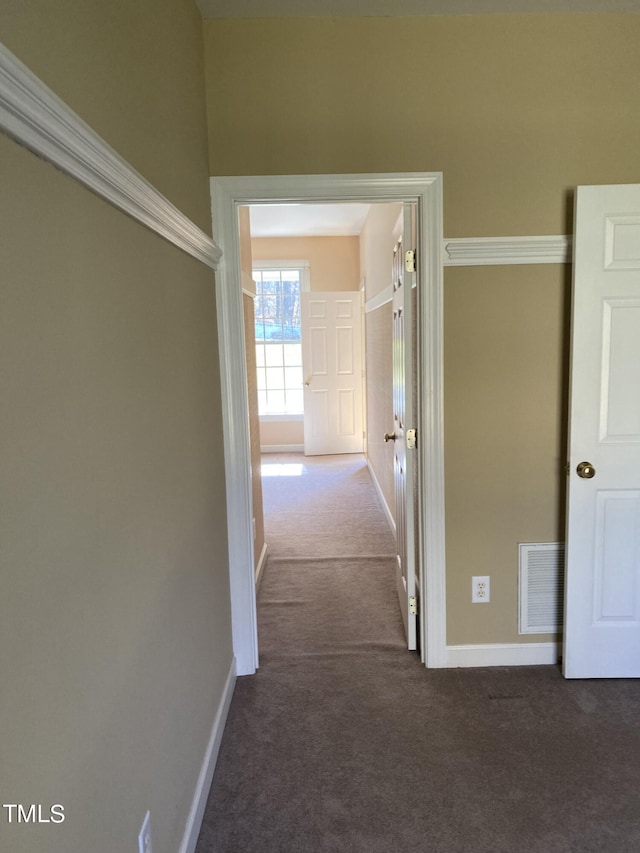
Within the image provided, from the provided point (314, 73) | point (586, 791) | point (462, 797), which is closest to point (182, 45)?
point (314, 73)

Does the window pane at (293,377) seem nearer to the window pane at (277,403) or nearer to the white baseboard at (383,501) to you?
the window pane at (277,403)

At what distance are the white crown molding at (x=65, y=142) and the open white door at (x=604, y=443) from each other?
5.35 feet

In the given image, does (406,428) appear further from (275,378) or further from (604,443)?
(275,378)

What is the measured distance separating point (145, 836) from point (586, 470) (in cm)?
189

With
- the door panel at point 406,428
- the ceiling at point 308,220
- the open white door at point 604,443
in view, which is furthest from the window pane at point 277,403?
the open white door at point 604,443

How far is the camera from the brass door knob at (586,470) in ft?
7.14

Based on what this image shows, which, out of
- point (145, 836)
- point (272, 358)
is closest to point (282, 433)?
point (272, 358)

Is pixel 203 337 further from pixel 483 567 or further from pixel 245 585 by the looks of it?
pixel 483 567

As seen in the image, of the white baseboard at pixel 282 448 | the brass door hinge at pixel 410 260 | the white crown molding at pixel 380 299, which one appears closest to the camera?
the brass door hinge at pixel 410 260

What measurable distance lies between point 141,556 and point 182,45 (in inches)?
63.4

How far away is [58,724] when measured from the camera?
0.83m

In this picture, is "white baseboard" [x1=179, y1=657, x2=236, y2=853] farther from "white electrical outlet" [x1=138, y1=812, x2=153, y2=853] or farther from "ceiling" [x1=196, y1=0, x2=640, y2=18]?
"ceiling" [x1=196, y1=0, x2=640, y2=18]

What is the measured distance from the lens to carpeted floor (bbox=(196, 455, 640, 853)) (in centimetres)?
162

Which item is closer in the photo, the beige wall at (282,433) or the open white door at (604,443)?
the open white door at (604,443)
